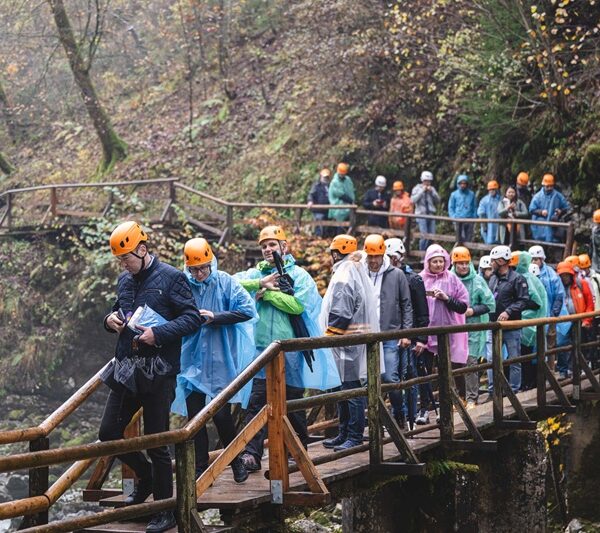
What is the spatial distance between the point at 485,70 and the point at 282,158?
7693mm

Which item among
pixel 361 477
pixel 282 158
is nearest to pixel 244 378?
pixel 361 477

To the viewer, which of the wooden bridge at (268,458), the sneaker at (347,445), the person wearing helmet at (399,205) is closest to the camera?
the wooden bridge at (268,458)

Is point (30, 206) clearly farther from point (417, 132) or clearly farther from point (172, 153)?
point (417, 132)

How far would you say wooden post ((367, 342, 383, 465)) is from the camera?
857cm

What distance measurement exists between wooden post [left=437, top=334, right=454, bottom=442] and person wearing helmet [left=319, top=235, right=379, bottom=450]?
817 mm

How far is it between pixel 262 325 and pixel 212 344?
72cm

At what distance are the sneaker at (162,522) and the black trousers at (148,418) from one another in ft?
0.84

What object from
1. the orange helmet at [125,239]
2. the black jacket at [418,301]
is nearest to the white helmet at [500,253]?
the black jacket at [418,301]

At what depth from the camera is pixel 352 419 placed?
362 inches

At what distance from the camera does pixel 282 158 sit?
29.5 m

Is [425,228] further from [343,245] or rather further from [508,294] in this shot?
[343,245]

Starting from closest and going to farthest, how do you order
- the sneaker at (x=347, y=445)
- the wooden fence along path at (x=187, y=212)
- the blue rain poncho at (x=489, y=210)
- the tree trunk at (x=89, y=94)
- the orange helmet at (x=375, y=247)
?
the sneaker at (x=347, y=445) → the orange helmet at (x=375, y=247) → the wooden fence along path at (x=187, y=212) → the blue rain poncho at (x=489, y=210) → the tree trunk at (x=89, y=94)

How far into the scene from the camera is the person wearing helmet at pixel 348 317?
30.4 feet

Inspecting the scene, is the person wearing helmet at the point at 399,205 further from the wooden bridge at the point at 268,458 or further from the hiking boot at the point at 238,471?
the hiking boot at the point at 238,471
